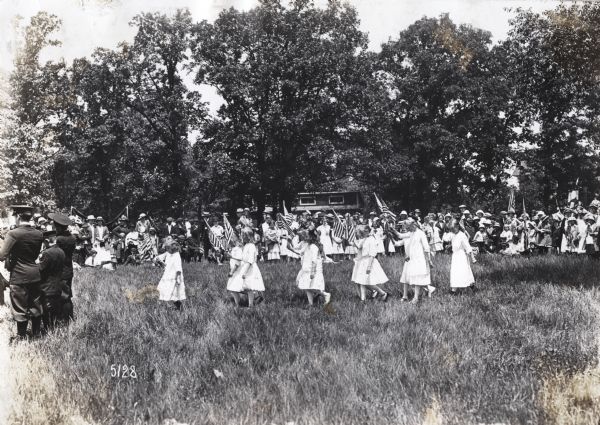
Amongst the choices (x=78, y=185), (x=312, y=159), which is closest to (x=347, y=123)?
(x=312, y=159)

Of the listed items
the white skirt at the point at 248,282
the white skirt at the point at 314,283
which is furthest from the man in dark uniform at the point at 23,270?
the white skirt at the point at 314,283

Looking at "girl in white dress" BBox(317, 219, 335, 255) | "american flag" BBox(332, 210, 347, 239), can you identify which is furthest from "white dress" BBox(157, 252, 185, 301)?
"girl in white dress" BBox(317, 219, 335, 255)

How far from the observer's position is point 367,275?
11242 millimetres

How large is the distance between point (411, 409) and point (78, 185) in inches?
1414

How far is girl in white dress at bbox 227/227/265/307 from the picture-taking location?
1052 centimetres

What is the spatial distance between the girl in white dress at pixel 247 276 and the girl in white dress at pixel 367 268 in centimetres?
234

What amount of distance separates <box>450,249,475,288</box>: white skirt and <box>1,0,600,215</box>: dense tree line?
48.5 ft

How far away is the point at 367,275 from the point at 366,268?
0.59 feet

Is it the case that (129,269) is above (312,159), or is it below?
below

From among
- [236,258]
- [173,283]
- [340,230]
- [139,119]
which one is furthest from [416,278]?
[139,119]

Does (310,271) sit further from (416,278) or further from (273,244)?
(273,244)

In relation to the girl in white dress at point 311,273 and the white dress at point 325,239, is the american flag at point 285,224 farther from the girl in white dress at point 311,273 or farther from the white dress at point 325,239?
the girl in white dress at point 311,273

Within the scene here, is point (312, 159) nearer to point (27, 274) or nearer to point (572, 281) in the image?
point (572, 281)

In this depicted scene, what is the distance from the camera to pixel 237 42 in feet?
96.1
